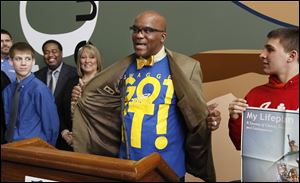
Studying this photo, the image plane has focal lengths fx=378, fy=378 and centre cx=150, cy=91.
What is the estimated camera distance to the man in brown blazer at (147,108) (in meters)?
1.53

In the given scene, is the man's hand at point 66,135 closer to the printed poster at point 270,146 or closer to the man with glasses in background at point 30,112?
the man with glasses in background at point 30,112

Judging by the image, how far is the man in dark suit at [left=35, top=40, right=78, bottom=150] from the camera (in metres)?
2.38

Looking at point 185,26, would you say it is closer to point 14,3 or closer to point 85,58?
point 85,58

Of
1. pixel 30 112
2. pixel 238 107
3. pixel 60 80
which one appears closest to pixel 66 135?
pixel 30 112

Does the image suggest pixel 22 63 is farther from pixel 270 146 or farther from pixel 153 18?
pixel 270 146

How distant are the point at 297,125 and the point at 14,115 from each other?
5.26 ft

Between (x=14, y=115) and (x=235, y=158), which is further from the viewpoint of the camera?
(x=235, y=158)

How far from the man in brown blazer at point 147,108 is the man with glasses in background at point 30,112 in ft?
1.61

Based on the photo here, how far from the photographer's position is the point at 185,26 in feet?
7.79

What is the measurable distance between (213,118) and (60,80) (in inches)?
52.8

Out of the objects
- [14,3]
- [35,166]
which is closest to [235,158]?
[35,166]

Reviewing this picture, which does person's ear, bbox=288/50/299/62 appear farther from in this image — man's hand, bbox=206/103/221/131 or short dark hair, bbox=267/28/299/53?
man's hand, bbox=206/103/221/131

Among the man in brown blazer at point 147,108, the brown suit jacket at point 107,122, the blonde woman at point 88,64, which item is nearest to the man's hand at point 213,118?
the man in brown blazer at point 147,108

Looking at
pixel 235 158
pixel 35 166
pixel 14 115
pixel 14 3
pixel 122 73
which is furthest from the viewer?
pixel 14 3
